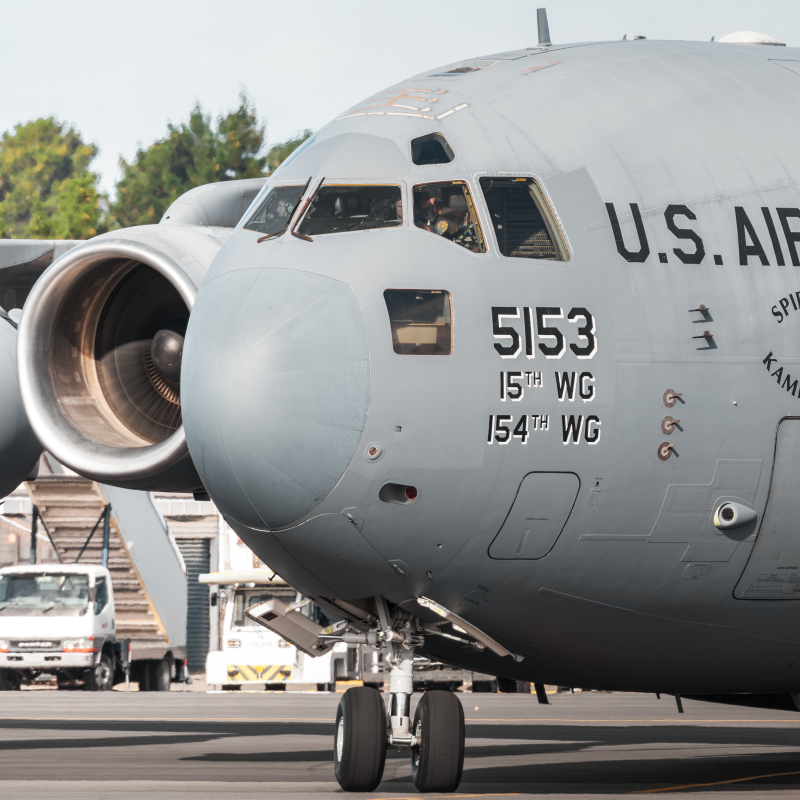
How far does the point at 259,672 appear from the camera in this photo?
120 ft

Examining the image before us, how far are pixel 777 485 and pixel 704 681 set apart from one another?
1764 mm

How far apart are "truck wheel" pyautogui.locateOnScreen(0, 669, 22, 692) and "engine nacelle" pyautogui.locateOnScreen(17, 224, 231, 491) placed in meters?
24.8

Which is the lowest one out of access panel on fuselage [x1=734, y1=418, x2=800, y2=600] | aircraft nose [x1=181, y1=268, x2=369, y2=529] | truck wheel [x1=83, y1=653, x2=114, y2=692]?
truck wheel [x1=83, y1=653, x2=114, y2=692]

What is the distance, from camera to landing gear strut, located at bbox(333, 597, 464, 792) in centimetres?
1010

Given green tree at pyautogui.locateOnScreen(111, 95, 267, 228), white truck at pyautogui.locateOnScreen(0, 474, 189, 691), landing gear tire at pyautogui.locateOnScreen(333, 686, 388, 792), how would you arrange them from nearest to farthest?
landing gear tire at pyautogui.locateOnScreen(333, 686, 388, 792), white truck at pyautogui.locateOnScreen(0, 474, 189, 691), green tree at pyautogui.locateOnScreen(111, 95, 267, 228)

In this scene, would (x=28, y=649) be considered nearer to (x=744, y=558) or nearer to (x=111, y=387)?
(x=111, y=387)

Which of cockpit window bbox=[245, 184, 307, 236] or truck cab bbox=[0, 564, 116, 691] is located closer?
cockpit window bbox=[245, 184, 307, 236]

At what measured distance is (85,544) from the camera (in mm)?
37656

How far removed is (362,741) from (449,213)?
3.70 meters

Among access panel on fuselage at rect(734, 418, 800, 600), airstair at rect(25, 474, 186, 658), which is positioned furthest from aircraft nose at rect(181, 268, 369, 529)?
airstair at rect(25, 474, 186, 658)

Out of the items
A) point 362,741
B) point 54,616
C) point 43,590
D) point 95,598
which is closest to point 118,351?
point 362,741

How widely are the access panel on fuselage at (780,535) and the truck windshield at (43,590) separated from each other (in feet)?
87.3

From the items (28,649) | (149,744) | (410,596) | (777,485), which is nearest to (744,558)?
(777,485)

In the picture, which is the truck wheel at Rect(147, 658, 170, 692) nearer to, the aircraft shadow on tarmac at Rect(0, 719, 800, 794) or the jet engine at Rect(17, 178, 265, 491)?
the aircraft shadow on tarmac at Rect(0, 719, 800, 794)
